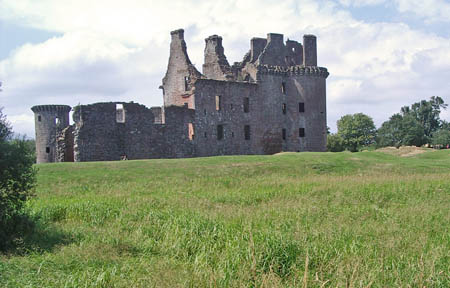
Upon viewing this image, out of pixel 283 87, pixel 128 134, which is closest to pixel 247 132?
pixel 283 87

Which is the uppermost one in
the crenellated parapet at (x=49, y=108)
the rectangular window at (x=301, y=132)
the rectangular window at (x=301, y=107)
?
the crenellated parapet at (x=49, y=108)

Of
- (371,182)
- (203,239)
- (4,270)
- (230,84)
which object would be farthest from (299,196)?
(230,84)

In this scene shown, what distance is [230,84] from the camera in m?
41.9

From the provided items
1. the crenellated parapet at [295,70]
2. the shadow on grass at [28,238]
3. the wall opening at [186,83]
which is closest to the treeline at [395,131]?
the crenellated parapet at [295,70]

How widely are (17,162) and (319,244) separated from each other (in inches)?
280

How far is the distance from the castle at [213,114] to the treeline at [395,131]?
32146mm

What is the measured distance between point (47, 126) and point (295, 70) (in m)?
21.6

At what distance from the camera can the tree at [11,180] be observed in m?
11.9

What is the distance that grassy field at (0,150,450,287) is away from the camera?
942 cm

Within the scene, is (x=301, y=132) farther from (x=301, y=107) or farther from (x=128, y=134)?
(x=128, y=134)

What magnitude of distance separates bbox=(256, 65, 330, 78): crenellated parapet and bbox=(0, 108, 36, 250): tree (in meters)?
33.3

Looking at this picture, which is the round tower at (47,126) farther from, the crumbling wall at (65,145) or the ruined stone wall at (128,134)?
the ruined stone wall at (128,134)

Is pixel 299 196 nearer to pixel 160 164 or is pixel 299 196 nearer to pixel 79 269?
pixel 79 269

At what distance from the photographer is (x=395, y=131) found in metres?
85.6
